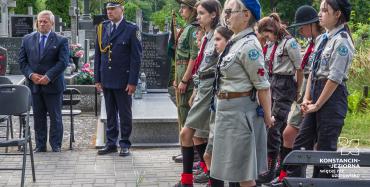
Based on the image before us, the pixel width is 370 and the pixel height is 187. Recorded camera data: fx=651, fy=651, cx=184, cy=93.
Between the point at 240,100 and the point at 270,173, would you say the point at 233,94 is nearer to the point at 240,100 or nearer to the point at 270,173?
the point at 240,100

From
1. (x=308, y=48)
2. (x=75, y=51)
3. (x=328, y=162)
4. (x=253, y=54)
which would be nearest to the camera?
(x=328, y=162)

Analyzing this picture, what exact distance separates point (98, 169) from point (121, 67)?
1.43m

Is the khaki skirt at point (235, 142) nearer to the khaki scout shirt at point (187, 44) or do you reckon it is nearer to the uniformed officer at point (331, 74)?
the uniformed officer at point (331, 74)

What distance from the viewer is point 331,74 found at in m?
5.41

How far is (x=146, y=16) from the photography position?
81.7m

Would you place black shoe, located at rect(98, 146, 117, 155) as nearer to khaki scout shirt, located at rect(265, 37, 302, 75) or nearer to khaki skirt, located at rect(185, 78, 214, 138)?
khaki skirt, located at rect(185, 78, 214, 138)

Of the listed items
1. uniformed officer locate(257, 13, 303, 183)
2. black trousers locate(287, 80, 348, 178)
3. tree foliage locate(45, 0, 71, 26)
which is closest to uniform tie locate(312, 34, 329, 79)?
black trousers locate(287, 80, 348, 178)

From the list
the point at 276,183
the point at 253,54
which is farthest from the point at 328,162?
the point at 276,183

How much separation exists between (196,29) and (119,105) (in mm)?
2048

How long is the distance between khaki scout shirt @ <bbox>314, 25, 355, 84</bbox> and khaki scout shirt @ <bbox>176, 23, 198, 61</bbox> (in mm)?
1693

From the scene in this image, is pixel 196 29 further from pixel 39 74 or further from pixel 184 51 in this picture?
pixel 39 74

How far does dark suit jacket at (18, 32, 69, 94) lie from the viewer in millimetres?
8742

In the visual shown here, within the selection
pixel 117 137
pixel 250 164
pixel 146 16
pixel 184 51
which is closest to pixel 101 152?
pixel 117 137

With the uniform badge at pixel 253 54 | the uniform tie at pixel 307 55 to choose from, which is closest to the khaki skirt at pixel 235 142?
the uniform badge at pixel 253 54
